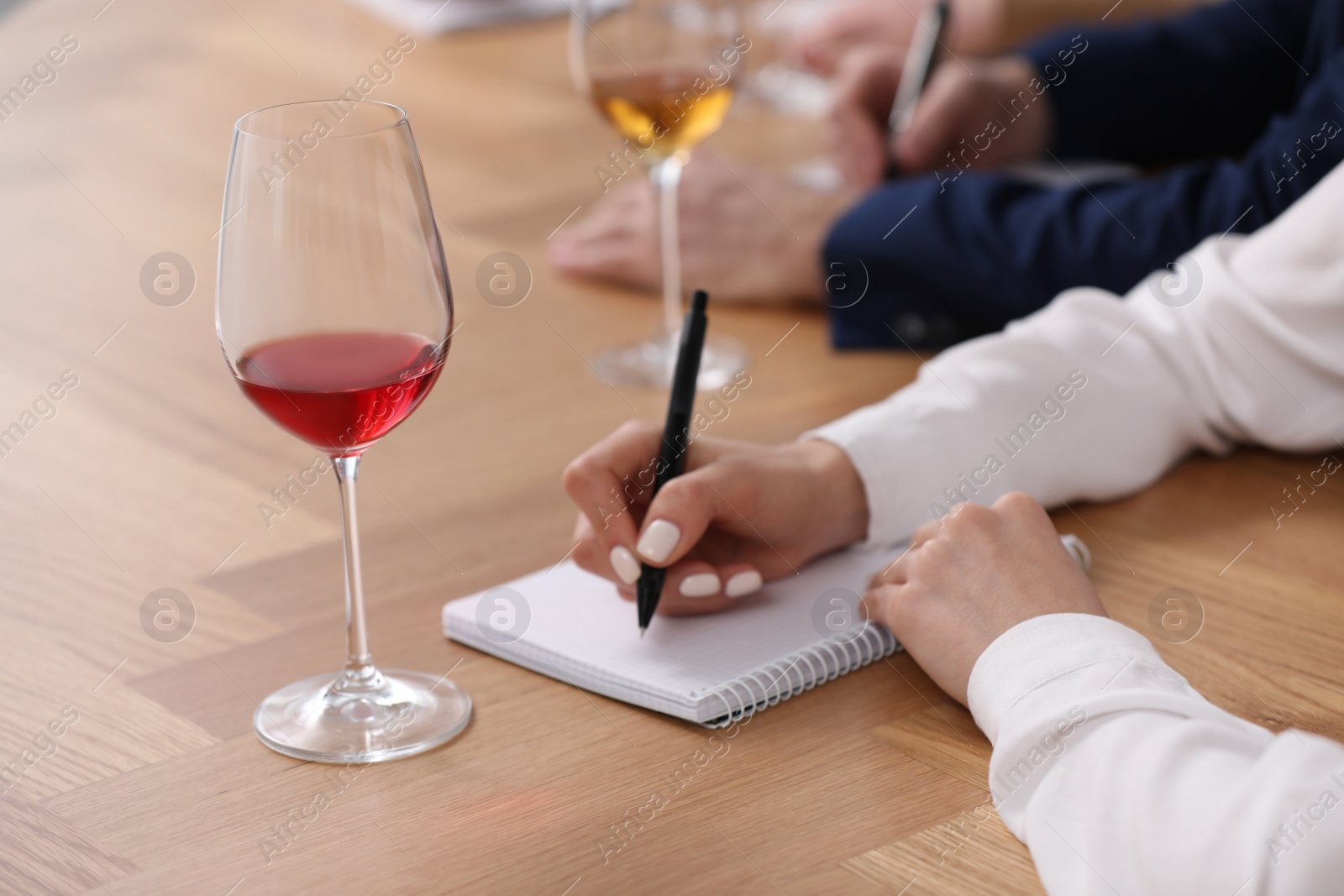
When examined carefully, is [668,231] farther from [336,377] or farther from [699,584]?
[336,377]

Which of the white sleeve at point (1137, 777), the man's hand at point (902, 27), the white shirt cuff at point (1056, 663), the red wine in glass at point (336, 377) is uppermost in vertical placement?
the man's hand at point (902, 27)

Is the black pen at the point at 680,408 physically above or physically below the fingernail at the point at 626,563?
above

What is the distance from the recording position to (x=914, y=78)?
161cm

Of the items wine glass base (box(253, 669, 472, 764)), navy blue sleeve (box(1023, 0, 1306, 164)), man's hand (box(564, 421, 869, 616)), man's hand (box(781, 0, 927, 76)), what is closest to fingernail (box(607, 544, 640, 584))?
man's hand (box(564, 421, 869, 616))

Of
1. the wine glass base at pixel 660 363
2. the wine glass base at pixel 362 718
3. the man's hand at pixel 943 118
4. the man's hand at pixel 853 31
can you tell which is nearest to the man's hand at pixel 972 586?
the wine glass base at pixel 362 718

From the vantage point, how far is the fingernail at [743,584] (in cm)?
80

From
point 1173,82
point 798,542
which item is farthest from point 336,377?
point 1173,82

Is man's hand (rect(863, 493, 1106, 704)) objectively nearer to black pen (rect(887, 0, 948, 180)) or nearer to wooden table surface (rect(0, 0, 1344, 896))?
wooden table surface (rect(0, 0, 1344, 896))

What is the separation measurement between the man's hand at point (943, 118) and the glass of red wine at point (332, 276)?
0.99 m

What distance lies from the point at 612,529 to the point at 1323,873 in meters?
0.39

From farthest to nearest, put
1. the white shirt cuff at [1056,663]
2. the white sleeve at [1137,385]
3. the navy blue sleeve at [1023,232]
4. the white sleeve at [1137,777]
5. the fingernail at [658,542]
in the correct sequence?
the navy blue sleeve at [1023,232] → the white sleeve at [1137,385] → the fingernail at [658,542] → the white shirt cuff at [1056,663] → the white sleeve at [1137,777]

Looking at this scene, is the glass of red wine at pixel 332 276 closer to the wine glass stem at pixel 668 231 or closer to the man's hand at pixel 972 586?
the man's hand at pixel 972 586

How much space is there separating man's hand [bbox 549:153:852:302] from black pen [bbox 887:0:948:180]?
0.20m

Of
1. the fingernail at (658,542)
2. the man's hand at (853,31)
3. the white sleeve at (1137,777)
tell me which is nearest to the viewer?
the white sleeve at (1137,777)
